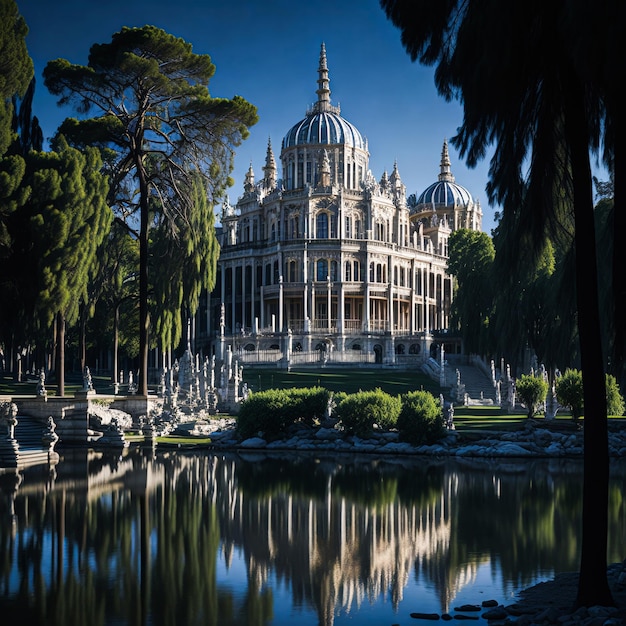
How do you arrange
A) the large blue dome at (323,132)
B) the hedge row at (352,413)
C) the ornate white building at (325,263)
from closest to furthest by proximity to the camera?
the hedge row at (352,413)
the ornate white building at (325,263)
the large blue dome at (323,132)

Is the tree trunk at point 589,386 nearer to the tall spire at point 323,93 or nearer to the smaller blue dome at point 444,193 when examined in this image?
the tall spire at point 323,93

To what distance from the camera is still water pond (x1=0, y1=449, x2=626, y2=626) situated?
11.8m

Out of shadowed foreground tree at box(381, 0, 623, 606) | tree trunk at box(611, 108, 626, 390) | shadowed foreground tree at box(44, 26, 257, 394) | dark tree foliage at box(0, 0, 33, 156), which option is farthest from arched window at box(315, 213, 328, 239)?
tree trunk at box(611, 108, 626, 390)

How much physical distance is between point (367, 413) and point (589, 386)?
25.8 m

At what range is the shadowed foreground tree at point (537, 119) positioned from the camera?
10527 millimetres

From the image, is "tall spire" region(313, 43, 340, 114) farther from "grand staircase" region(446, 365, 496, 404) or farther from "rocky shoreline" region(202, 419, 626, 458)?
"rocky shoreline" region(202, 419, 626, 458)

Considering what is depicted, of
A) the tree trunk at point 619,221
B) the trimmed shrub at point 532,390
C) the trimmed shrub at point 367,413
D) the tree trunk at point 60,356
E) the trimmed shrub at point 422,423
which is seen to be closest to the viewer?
the tree trunk at point 619,221

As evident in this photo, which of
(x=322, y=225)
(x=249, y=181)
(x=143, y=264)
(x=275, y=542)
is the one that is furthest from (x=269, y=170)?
(x=275, y=542)

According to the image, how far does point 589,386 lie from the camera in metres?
10.9

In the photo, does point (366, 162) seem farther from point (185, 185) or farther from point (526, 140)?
point (526, 140)

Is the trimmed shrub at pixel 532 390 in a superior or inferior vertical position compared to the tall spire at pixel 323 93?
inferior

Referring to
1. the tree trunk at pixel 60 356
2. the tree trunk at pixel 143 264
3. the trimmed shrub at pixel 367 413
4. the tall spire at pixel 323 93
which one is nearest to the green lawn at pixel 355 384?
the trimmed shrub at pixel 367 413

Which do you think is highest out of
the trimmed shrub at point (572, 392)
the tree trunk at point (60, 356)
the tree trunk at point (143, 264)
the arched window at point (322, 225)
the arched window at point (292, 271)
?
the arched window at point (322, 225)

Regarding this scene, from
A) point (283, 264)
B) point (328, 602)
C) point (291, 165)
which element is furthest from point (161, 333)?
point (291, 165)
